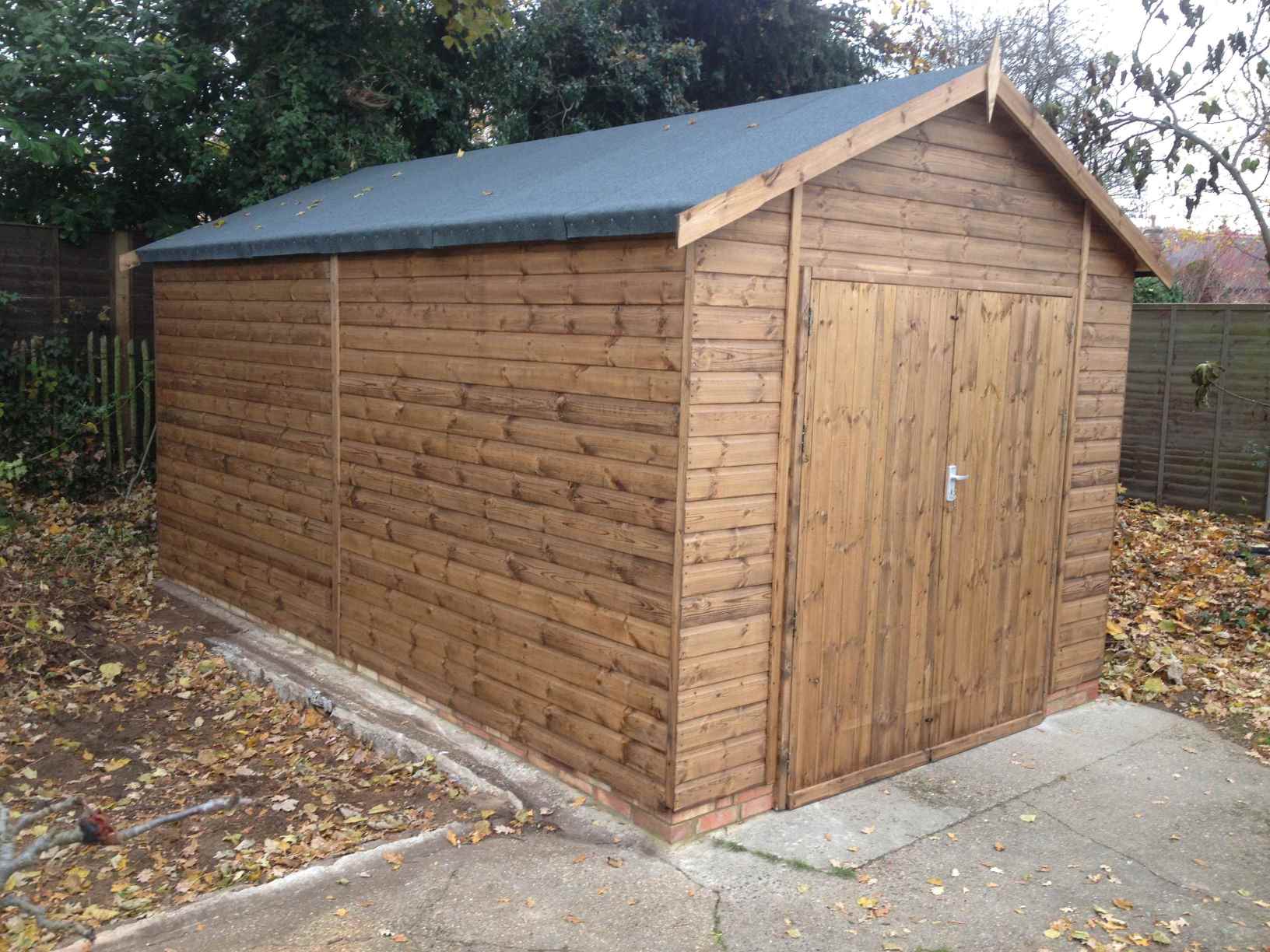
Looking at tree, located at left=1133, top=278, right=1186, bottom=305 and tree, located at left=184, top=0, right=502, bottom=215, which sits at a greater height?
tree, located at left=184, top=0, right=502, bottom=215

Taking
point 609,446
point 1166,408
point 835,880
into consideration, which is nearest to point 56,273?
point 609,446

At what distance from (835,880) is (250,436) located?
5146mm

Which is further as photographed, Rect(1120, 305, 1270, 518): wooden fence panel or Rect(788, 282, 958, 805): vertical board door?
Rect(1120, 305, 1270, 518): wooden fence panel

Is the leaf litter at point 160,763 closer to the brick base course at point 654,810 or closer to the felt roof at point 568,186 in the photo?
the brick base course at point 654,810

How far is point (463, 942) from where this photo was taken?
406 centimetres

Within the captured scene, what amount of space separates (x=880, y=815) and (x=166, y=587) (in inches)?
241

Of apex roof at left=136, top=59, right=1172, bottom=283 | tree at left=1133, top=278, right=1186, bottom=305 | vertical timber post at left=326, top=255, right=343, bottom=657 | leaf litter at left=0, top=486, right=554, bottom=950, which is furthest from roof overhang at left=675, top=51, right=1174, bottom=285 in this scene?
tree at left=1133, top=278, right=1186, bottom=305

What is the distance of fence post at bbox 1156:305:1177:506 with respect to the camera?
11016 millimetres

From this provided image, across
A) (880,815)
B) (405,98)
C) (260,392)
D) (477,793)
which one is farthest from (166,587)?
(880,815)

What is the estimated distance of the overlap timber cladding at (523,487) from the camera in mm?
4773

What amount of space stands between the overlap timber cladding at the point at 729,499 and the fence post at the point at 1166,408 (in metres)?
Answer: 7.71

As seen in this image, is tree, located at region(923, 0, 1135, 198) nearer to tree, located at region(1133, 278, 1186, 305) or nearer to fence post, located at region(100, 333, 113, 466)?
tree, located at region(1133, 278, 1186, 305)

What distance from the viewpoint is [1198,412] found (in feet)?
35.9

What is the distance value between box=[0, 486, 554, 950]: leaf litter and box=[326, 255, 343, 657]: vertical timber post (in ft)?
2.01
